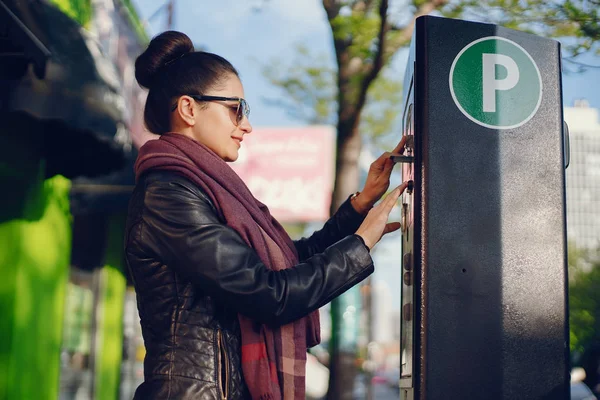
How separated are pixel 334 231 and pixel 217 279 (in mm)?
910

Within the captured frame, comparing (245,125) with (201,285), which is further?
(245,125)

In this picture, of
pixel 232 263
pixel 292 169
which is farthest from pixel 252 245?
pixel 292 169

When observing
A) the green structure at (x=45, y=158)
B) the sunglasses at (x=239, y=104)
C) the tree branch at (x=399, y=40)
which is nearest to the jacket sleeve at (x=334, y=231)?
the sunglasses at (x=239, y=104)

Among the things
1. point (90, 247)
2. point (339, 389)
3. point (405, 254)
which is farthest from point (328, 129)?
point (405, 254)

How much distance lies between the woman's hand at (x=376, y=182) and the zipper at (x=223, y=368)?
85 centimetres

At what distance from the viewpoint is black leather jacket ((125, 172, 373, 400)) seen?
2.05 m

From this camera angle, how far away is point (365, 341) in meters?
23.5

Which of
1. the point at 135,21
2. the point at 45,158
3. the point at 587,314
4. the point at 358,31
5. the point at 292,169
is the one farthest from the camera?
the point at 292,169

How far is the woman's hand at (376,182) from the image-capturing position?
264cm

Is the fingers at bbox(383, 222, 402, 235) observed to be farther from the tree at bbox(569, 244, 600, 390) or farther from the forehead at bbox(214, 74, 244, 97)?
the tree at bbox(569, 244, 600, 390)

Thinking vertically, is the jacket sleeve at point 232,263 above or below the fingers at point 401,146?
below

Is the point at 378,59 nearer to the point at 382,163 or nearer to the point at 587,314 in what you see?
the point at 587,314

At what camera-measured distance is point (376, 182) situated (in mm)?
2727

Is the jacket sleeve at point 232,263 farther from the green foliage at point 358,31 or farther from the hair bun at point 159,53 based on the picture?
the green foliage at point 358,31
